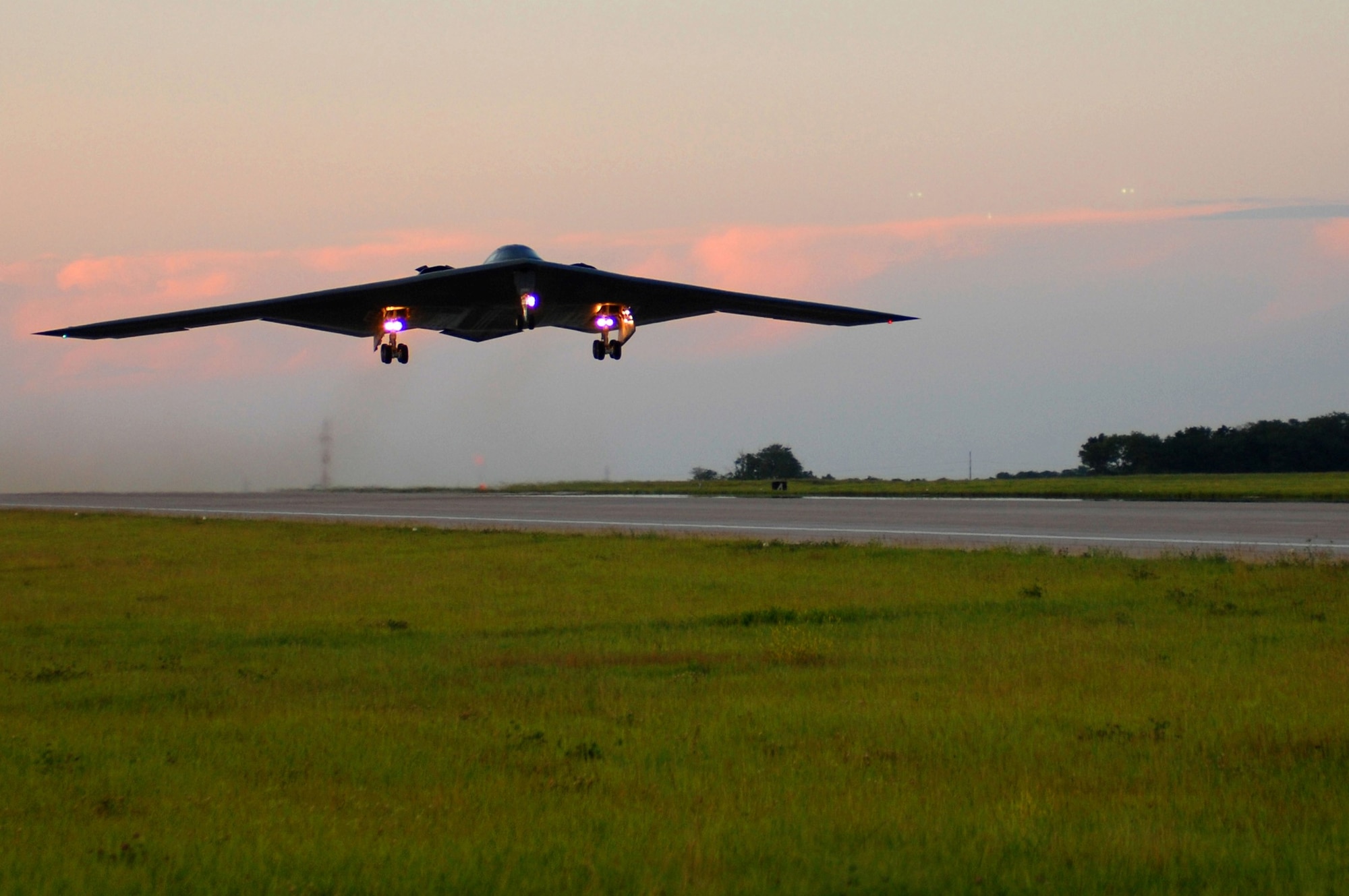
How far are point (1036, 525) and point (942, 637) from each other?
2428cm

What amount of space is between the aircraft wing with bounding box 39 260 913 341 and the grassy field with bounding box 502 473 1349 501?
129ft

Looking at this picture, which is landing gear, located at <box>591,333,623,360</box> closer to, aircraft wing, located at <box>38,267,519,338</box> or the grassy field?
aircraft wing, located at <box>38,267,519,338</box>

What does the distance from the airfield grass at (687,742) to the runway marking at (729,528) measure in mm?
10480

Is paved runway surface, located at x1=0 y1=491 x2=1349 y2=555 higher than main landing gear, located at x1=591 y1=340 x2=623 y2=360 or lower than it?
lower

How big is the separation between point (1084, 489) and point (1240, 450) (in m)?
51.0

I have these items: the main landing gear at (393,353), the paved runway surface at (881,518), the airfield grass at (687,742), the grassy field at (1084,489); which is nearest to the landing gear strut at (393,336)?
the main landing gear at (393,353)

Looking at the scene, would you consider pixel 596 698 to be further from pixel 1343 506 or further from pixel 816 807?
pixel 1343 506

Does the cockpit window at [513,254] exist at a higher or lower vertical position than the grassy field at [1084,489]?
higher

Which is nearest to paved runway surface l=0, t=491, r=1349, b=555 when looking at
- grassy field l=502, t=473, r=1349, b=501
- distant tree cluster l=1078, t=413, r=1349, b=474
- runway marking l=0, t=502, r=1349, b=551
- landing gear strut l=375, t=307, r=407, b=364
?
runway marking l=0, t=502, r=1349, b=551

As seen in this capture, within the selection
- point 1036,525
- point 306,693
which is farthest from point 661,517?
point 306,693

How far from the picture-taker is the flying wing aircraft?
21.1m

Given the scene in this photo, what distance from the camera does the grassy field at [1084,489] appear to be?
58219 millimetres

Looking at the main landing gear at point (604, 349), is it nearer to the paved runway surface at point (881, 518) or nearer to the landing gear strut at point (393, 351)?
the landing gear strut at point (393, 351)

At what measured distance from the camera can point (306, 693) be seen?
512 inches
